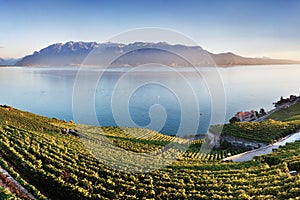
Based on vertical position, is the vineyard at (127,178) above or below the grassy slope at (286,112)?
above

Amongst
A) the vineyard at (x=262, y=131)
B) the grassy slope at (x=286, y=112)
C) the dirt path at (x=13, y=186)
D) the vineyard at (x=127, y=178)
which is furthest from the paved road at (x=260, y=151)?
the grassy slope at (x=286, y=112)

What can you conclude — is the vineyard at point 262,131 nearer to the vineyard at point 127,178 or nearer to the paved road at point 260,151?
the paved road at point 260,151

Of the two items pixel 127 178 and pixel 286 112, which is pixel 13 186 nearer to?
pixel 127 178

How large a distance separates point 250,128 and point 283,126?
13.7ft

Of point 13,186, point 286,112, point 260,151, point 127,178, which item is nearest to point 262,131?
point 260,151

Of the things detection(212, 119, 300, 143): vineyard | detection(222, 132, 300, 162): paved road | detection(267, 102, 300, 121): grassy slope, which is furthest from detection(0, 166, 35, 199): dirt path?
detection(267, 102, 300, 121): grassy slope

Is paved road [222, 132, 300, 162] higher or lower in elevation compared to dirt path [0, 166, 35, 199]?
lower

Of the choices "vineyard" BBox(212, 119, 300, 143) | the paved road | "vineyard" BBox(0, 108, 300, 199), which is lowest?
the paved road

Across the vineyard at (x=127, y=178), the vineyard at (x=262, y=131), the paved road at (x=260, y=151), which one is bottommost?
the paved road at (x=260, y=151)

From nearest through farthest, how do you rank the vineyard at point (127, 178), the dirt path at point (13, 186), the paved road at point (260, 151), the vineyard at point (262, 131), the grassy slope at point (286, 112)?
the dirt path at point (13, 186) < the vineyard at point (127, 178) < the paved road at point (260, 151) < the vineyard at point (262, 131) < the grassy slope at point (286, 112)

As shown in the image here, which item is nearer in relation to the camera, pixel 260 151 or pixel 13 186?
pixel 13 186

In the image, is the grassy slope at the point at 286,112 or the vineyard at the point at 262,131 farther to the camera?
the grassy slope at the point at 286,112

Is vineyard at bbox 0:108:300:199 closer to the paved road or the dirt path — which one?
the dirt path

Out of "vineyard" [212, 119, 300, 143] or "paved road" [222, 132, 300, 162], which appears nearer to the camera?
"paved road" [222, 132, 300, 162]
